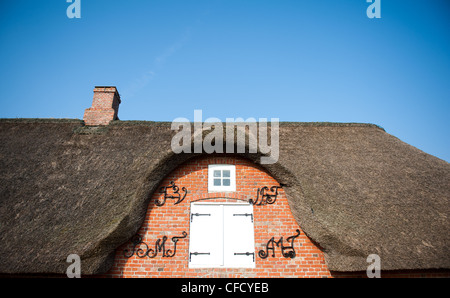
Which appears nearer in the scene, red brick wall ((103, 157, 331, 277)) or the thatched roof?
the thatched roof

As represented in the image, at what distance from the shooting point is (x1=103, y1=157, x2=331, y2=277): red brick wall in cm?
475

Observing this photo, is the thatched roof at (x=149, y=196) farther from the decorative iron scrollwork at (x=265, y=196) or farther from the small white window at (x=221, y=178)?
the small white window at (x=221, y=178)

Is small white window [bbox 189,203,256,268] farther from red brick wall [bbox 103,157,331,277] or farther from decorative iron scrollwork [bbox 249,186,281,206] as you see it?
decorative iron scrollwork [bbox 249,186,281,206]

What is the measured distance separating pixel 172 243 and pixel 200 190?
3.95 ft

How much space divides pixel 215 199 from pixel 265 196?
1096 mm

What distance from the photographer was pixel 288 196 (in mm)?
5066

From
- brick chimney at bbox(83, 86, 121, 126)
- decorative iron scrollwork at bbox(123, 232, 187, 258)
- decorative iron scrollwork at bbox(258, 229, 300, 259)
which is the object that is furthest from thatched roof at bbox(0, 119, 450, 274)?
brick chimney at bbox(83, 86, 121, 126)

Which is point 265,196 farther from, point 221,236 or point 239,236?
point 221,236

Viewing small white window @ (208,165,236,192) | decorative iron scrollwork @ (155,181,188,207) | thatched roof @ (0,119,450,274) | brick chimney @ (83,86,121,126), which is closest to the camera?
thatched roof @ (0,119,450,274)

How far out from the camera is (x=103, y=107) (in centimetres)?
883

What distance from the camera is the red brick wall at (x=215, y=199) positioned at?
475 centimetres

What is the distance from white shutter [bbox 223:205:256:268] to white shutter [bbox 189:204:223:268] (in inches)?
5.1
